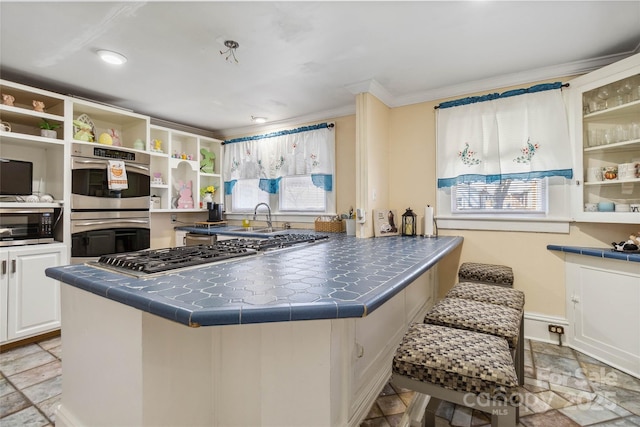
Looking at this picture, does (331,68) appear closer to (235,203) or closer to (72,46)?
(72,46)

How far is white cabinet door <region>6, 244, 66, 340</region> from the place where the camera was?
2492 mm

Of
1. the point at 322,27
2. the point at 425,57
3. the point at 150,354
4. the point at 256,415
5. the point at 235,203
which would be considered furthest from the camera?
the point at 235,203

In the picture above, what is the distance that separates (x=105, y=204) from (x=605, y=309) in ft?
14.4

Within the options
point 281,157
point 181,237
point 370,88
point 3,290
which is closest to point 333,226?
point 281,157

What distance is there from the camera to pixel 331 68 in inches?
100

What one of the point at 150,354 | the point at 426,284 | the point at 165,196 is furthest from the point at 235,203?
the point at 150,354

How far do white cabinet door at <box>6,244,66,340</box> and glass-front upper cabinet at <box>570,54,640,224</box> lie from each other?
4.47 m

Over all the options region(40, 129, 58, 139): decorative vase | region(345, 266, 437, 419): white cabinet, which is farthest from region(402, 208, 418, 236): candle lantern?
region(40, 129, 58, 139): decorative vase

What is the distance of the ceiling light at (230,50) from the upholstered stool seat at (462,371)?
215 cm

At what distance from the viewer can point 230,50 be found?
2.26 m

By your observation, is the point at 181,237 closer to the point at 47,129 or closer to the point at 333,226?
the point at 47,129

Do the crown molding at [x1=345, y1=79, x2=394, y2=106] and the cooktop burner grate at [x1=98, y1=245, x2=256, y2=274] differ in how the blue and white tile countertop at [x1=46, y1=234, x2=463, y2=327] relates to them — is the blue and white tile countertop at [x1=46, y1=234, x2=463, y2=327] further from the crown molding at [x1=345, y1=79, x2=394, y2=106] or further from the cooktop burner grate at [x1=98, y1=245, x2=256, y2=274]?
the crown molding at [x1=345, y1=79, x2=394, y2=106]

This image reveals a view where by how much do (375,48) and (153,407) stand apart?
8.00 ft

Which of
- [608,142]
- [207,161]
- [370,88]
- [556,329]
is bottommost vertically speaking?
[556,329]
